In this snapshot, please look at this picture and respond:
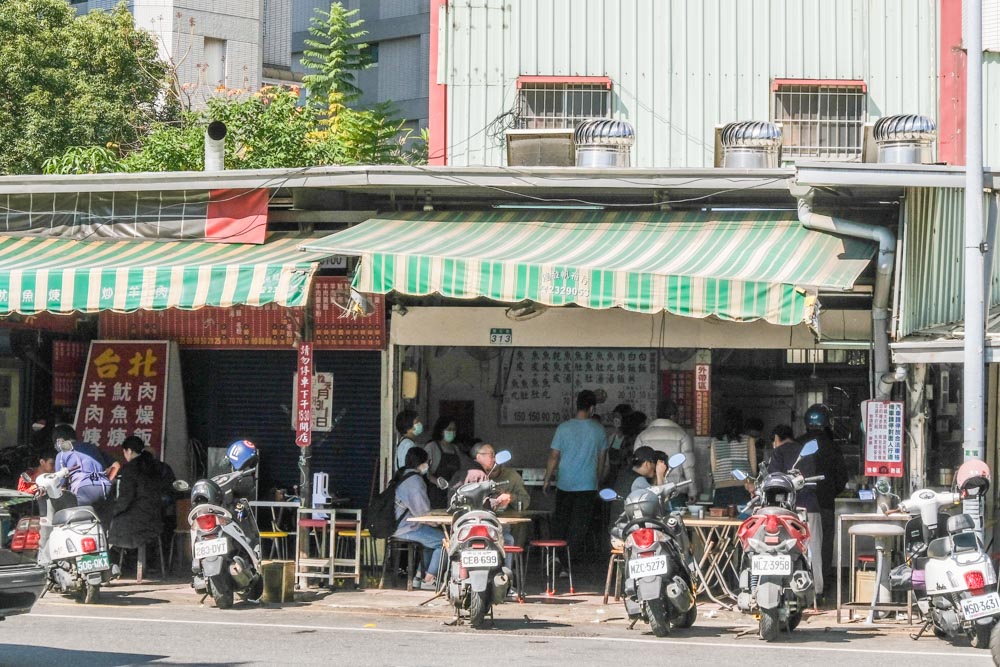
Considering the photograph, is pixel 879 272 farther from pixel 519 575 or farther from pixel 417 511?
pixel 417 511

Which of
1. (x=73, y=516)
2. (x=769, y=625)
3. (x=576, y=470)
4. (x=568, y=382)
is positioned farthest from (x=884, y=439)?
(x=73, y=516)

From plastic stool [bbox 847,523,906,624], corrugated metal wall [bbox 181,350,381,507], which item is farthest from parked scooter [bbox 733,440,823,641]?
corrugated metal wall [bbox 181,350,381,507]

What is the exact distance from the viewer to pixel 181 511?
1556cm

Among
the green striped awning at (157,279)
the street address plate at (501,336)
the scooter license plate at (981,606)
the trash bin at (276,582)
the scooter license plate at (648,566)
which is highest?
the green striped awning at (157,279)

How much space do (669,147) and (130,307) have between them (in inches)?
316

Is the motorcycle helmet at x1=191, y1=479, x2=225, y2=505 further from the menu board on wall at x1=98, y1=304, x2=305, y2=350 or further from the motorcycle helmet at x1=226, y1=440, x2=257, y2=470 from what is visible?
the menu board on wall at x1=98, y1=304, x2=305, y2=350

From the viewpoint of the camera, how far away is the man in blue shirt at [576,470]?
567 inches

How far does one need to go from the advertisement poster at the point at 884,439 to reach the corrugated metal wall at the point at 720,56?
660 cm

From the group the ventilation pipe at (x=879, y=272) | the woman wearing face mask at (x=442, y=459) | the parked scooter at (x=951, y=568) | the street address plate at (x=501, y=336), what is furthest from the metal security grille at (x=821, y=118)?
the parked scooter at (x=951, y=568)

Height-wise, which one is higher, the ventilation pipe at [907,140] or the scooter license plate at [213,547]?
the ventilation pipe at [907,140]

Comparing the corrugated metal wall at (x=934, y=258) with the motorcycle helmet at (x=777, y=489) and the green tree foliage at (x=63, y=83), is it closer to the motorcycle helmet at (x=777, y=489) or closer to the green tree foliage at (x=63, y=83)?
the motorcycle helmet at (x=777, y=489)

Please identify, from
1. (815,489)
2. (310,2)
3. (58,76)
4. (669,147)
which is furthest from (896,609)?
(310,2)

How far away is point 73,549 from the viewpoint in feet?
41.3

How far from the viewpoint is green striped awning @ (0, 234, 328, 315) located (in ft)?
42.5
